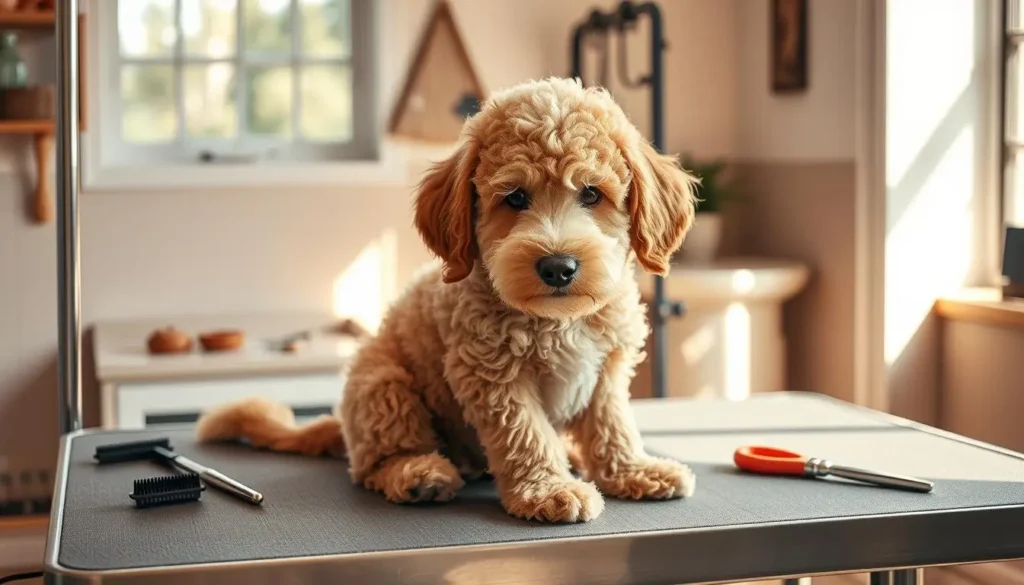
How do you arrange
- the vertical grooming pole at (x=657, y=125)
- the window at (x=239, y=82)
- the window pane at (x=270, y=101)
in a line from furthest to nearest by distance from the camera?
the window pane at (x=270, y=101) → the window at (x=239, y=82) → the vertical grooming pole at (x=657, y=125)

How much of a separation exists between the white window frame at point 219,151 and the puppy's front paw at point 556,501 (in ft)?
8.22

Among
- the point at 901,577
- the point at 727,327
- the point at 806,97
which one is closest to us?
the point at 901,577

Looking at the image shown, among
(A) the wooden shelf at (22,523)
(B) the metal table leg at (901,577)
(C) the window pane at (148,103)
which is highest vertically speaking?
(C) the window pane at (148,103)

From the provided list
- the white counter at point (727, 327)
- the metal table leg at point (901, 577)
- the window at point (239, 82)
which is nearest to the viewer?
the metal table leg at point (901, 577)

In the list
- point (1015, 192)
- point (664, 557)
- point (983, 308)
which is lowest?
point (664, 557)

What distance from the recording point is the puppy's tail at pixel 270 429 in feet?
4.92

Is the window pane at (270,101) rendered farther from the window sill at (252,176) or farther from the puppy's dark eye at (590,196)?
the puppy's dark eye at (590,196)

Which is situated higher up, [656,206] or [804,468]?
[656,206]

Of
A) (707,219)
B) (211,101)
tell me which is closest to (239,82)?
(211,101)

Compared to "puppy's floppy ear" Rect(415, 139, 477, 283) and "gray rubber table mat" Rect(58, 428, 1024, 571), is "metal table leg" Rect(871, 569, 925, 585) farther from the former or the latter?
"puppy's floppy ear" Rect(415, 139, 477, 283)

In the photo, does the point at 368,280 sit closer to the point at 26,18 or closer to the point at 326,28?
the point at 326,28

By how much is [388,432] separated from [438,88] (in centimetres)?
242

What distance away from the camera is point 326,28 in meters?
3.65

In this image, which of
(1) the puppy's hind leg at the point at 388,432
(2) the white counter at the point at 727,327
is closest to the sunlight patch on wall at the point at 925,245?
(2) the white counter at the point at 727,327
